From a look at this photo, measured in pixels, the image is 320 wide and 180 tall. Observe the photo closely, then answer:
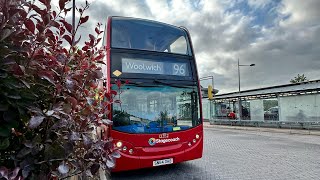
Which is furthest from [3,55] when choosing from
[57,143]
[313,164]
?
[313,164]

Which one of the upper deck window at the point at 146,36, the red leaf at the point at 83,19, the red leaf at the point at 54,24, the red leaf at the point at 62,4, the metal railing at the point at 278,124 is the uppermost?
the upper deck window at the point at 146,36

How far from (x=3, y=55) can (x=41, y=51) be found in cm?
31

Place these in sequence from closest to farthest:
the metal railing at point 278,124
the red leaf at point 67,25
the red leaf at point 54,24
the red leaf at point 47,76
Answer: the red leaf at point 47,76 → the red leaf at point 54,24 → the red leaf at point 67,25 → the metal railing at point 278,124

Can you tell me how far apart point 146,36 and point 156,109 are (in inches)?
78.0

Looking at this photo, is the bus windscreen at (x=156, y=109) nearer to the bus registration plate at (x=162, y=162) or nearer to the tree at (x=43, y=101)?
the bus registration plate at (x=162, y=162)

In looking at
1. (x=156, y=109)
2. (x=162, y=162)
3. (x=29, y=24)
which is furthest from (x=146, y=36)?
(x=29, y=24)

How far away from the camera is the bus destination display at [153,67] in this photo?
6.46 meters

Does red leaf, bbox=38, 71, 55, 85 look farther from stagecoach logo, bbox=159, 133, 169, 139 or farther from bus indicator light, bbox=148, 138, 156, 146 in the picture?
stagecoach logo, bbox=159, 133, 169, 139

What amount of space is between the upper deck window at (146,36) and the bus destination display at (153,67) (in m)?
0.39

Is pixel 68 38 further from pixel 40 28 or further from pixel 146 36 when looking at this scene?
pixel 146 36

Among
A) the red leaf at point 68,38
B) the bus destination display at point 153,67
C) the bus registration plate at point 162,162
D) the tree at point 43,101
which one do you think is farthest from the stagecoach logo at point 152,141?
the red leaf at point 68,38

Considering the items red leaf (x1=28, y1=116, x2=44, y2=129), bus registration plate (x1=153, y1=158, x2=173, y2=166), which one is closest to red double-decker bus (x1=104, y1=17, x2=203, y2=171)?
bus registration plate (x1=153, y1=158, x2=173, y2=166)

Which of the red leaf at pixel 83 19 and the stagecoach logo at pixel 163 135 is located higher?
the red leaf at pixel 83 19

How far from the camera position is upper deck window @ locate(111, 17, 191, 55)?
6.62 m
